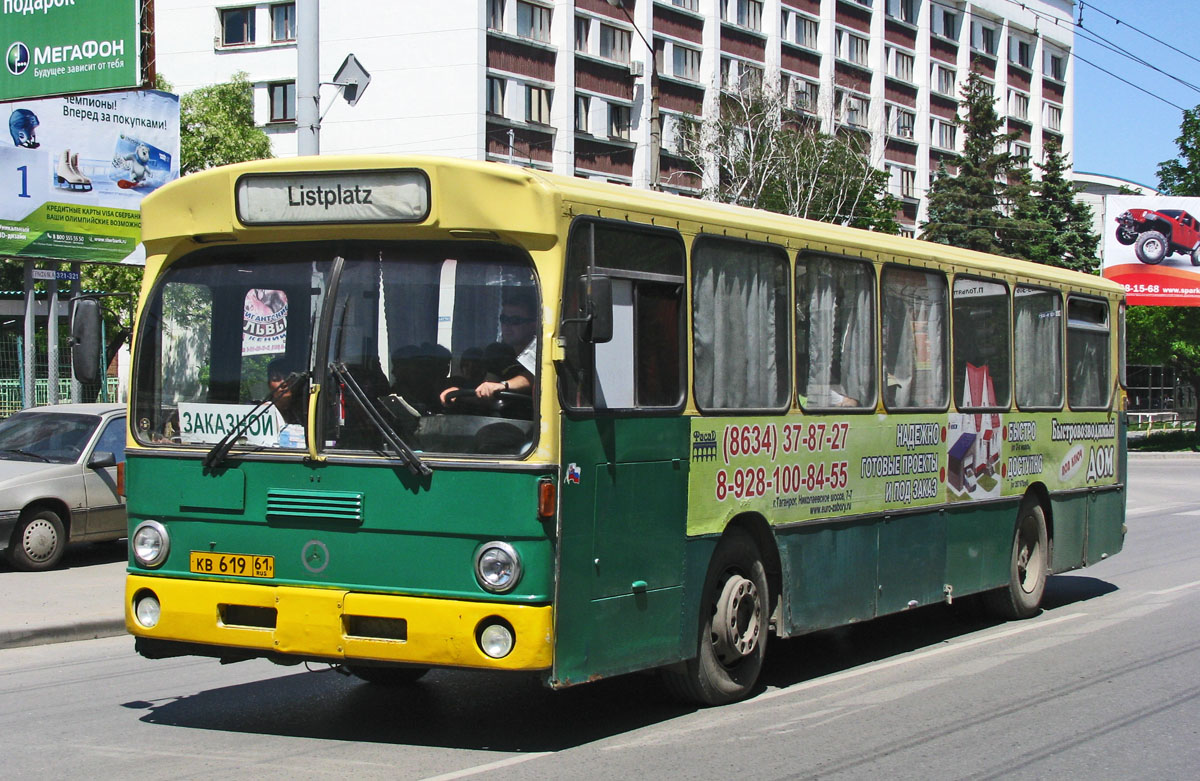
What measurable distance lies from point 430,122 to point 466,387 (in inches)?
1580

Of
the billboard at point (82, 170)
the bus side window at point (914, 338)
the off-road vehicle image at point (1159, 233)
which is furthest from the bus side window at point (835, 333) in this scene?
the off-road vehicle image at point (1159, 233)

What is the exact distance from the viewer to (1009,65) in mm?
74688

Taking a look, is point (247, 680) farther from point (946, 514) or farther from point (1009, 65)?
point (1009, 65)

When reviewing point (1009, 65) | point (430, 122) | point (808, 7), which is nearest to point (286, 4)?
point (430, 122)

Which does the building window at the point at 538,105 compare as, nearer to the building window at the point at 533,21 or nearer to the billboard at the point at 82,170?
the building window at the point at 533,21

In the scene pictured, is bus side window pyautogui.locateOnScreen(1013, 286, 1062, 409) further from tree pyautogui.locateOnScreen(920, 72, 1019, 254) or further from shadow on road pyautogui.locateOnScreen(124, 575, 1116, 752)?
tree pyautogui.locateOnScreen(920, 72, 1019, 254)

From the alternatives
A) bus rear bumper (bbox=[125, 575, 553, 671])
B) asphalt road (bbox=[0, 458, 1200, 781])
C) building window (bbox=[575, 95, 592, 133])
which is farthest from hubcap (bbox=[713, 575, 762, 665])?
building window (bbox=[575, 95, 592, 133])

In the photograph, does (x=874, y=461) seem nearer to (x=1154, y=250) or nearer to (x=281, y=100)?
(x=1154, y=250)

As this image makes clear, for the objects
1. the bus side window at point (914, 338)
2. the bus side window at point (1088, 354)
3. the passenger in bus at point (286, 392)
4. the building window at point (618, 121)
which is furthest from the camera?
the building window at point (618, 121)

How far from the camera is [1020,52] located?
7638 centimetres

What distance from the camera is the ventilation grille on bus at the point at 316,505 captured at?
6969mm

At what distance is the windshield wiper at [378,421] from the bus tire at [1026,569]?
6835 mm

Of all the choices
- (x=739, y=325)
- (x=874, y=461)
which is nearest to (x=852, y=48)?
(x=874, y=461)

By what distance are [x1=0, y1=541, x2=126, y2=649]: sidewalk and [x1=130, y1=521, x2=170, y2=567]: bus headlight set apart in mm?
3596
